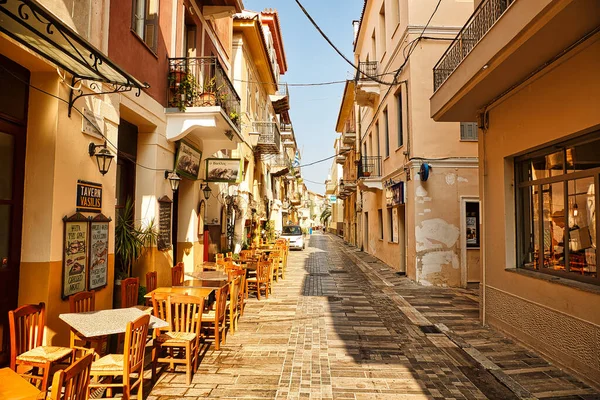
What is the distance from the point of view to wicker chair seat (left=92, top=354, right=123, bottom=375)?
3.55 m

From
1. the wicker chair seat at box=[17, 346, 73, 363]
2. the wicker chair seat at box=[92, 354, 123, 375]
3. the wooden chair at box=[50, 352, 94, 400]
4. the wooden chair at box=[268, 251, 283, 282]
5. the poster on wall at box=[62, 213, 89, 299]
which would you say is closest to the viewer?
the wooden chair at box=[50, 352, 94, 400]

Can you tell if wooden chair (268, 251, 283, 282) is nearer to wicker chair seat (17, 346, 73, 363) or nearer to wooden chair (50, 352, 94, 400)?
wicker chair seat (17, 346, 73, 363)

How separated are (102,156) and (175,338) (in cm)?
273

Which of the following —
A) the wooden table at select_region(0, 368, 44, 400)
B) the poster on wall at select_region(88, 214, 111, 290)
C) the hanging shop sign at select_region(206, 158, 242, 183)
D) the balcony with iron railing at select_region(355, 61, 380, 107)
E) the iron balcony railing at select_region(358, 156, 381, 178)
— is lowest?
the wooden table at select_region(0, 368, 44, 400)

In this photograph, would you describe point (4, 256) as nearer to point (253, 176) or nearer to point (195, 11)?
point (195, 11)

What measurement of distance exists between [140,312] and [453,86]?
613 centimetres

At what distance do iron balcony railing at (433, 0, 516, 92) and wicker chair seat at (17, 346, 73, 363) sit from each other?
6.67m

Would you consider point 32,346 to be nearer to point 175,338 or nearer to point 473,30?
point 175,338

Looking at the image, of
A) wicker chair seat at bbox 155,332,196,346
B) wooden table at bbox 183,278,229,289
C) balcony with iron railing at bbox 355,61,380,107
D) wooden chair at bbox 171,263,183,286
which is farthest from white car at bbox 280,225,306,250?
wicker chair seat at bbox 155,332,196,346

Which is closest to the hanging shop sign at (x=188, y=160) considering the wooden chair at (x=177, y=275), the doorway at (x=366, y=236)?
the wooden chair at (x=177, y=275)

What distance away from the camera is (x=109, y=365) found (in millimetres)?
3641

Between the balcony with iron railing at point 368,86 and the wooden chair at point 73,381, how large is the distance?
1467 centimetres

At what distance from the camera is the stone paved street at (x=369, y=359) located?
430 centimetres

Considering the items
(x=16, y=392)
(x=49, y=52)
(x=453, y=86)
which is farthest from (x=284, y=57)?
(x=16, y=392)
